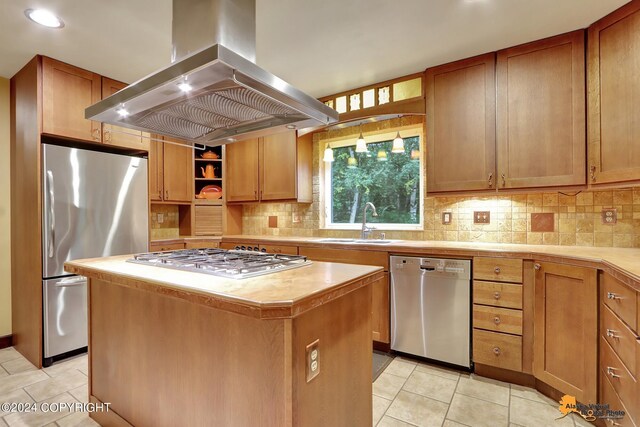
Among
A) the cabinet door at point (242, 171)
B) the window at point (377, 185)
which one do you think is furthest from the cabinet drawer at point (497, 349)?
the cabinet door at point (242, 171)

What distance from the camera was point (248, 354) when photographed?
112 cm

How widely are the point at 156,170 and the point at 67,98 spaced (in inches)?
41.3

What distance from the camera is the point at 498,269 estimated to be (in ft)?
7.23

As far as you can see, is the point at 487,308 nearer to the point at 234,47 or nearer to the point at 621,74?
the point at 621,74

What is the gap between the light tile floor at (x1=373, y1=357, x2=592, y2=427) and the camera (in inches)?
70.7

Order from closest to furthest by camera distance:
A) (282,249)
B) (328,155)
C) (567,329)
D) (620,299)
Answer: (620,299) < (567,329) < (282,249) < (328,155)

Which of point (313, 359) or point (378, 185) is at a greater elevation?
point (378, 185)

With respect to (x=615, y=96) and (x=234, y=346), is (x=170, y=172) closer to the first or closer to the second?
(x=234, y=346)

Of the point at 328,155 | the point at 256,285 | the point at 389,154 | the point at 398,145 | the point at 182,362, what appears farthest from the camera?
the point at 328,155

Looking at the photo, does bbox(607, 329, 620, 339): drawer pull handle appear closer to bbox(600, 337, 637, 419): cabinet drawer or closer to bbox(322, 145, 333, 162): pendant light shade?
bbox(600, 337, 637, 419): cabinet drawer

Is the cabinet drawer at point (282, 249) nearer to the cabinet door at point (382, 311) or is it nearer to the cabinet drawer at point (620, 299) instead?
the cabinet door at point (382, 311)

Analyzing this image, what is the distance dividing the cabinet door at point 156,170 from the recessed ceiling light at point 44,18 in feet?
4.73

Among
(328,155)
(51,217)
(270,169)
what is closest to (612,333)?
(328,155)

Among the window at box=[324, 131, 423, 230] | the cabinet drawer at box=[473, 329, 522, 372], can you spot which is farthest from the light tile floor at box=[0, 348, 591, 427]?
the window at box=[324, 131, 423, 230]
